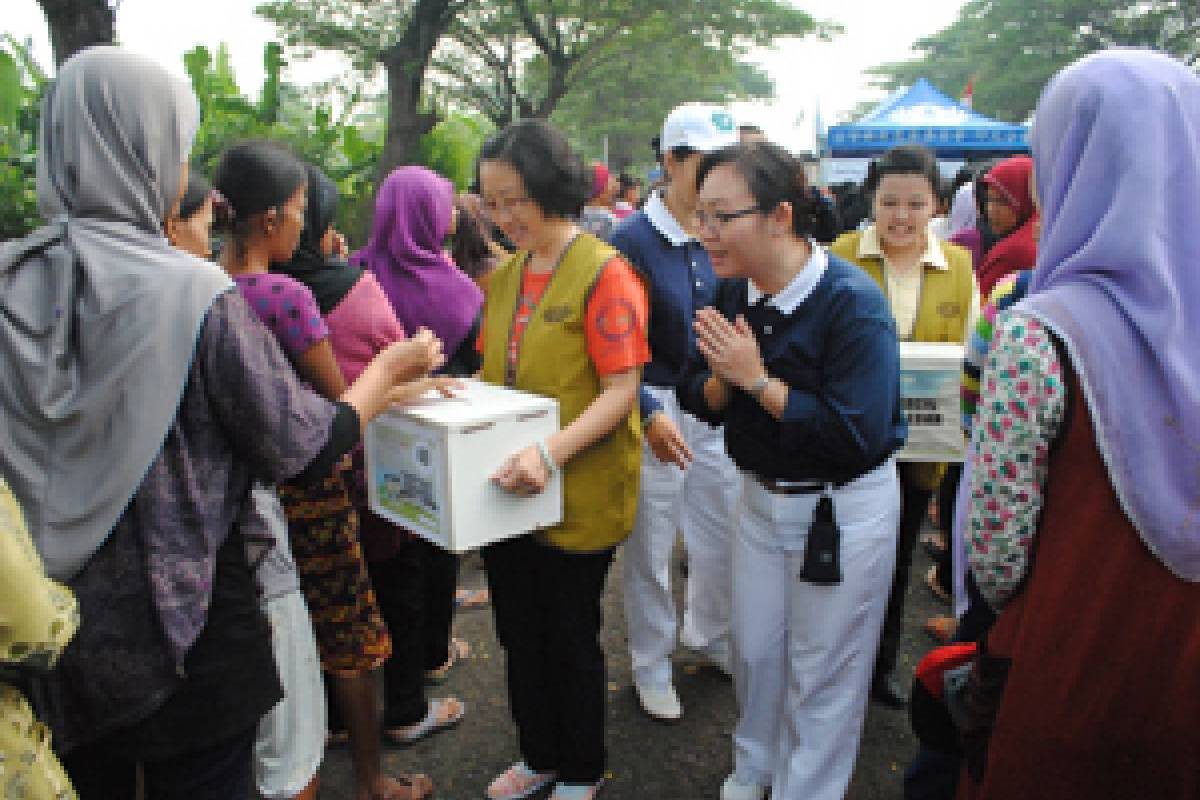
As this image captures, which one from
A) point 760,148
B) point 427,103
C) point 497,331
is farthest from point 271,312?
point 427,103

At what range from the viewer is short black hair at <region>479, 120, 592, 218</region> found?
2.24 m

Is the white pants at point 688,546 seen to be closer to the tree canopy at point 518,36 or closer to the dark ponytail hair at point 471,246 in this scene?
the dark ponytail hair at point 471,246

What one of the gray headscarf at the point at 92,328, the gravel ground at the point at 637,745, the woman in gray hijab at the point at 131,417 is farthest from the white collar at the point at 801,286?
the gravel ground at the point at 637,745

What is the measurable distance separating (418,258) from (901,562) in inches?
84.2

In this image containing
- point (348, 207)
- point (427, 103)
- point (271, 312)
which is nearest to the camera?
point (271, 312)

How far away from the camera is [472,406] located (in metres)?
2.11

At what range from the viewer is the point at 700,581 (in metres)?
3.53

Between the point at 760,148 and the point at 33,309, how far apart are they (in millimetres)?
1625

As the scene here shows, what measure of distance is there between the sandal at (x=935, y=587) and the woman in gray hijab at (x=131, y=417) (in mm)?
3353

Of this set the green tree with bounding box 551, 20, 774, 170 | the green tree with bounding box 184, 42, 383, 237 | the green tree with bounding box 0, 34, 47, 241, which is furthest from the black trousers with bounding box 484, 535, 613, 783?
the green tree with bounding box 551, 20, 774, 170

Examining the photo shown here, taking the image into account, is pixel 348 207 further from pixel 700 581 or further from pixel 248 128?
pixel 700 581

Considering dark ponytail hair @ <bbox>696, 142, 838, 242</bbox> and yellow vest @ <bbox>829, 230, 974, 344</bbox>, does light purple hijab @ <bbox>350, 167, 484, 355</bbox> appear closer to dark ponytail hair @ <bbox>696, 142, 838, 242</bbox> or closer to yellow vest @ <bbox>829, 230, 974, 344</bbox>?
dark ponytail hair @ <bbox>696, 142, 838, 242</bbox>

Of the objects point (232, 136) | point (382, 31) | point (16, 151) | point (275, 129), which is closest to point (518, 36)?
point (382, 31)

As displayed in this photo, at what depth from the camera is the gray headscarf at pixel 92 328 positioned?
4.67 ft
